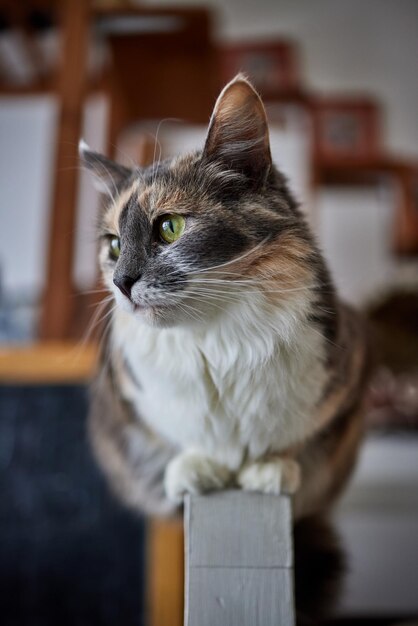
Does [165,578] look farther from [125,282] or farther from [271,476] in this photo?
[125,282]

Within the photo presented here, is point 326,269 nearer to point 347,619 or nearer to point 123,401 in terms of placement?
point 123,401

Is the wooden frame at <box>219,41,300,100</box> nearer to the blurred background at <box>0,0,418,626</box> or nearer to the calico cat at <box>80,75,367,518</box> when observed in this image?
the blurred background at <box>0,0,418,626</box>

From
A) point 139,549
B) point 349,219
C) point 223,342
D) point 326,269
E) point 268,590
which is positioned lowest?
point 139,549

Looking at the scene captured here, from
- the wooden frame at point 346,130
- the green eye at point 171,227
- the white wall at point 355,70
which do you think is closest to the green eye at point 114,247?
the green eye at point 171,227

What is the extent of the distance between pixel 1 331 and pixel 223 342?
100cm

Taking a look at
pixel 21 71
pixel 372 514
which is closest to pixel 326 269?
pixel 372 514

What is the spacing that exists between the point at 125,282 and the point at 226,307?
140 millimetres

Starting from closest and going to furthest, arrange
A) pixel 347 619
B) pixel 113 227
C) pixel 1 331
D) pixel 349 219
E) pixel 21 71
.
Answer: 1. pixel 113 227
2. pixel 347 619
3. pixel 1 331
4. pixel 21 71
5. pixel 349 219

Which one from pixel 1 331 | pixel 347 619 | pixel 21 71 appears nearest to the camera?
pixel 347 619

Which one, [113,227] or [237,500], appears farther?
[113,227]

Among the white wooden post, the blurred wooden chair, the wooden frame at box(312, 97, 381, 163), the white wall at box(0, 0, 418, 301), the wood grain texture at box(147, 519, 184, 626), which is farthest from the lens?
the white wall at box(0, 0, 418, 301)

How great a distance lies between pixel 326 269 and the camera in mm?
878

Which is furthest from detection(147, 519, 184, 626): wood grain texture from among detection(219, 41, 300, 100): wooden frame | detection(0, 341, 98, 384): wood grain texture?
detection(219, 41, 300, 100): wooden frame

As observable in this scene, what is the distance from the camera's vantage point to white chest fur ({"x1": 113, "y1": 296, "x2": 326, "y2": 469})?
0.78 metres
